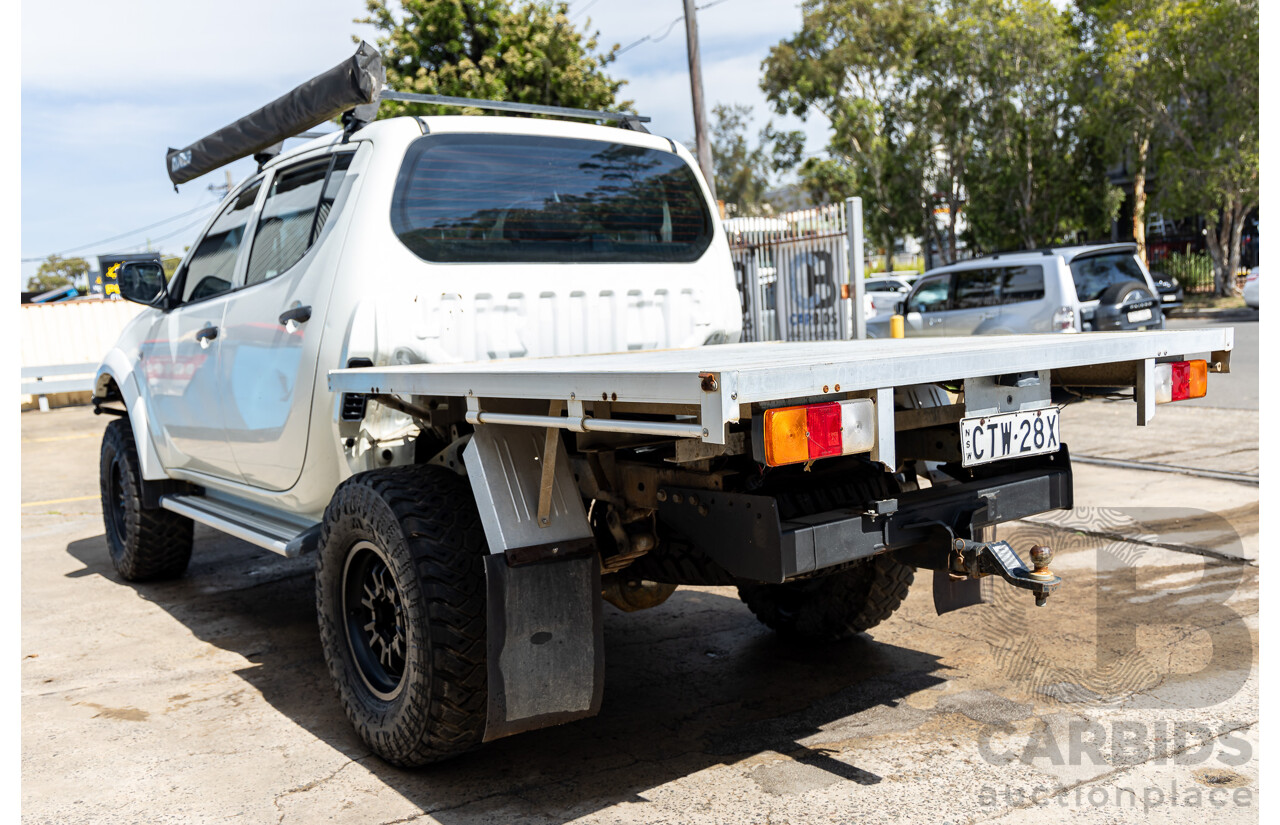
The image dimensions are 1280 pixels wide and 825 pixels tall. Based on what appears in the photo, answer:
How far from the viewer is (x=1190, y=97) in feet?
87.7

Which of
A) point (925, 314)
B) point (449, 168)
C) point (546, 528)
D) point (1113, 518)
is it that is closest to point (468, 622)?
point (546, 528)

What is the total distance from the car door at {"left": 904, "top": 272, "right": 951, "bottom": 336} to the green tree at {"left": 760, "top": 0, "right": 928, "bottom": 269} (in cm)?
2029

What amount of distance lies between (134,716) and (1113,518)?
17.6 ft

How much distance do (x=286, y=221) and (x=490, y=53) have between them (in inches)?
654

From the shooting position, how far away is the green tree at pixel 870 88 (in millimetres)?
34031

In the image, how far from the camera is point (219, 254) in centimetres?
529

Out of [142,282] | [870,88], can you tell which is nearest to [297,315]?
[142,282]

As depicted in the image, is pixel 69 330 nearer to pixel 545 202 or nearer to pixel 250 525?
pixel 250 525

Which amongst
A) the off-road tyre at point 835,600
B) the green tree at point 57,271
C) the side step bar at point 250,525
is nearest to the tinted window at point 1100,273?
the off-road tyre at point 835,600

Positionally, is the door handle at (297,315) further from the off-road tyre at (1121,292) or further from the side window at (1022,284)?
the off-road tyre at (1121,292)

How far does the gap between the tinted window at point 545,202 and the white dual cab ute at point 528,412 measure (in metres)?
0.01

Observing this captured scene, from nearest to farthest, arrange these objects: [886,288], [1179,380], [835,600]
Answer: [1179,380] → [835,600] → [886,288]

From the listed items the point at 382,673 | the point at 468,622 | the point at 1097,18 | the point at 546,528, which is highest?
the point at 1097,18

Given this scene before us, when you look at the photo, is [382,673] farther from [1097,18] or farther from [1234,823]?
[1097,18]
